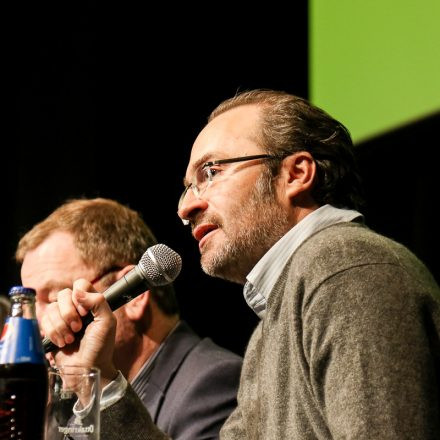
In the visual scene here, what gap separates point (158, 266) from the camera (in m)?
1.46

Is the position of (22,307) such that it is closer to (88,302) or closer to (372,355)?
(88,302)

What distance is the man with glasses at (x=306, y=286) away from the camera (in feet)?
3.44

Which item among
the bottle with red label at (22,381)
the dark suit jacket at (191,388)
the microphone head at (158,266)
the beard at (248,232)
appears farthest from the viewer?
the dark suit jacket at (191,388)

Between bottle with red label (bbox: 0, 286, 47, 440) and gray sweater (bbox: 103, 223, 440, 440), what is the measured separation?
436mm

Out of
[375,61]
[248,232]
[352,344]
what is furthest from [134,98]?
[352,344]

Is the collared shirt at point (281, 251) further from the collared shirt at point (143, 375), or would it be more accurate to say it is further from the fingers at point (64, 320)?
the collared shirt at point (143, 375)

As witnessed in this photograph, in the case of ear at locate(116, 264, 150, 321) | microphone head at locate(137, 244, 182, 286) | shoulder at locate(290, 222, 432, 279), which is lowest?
ear at locate(116, 264, 150, 321)

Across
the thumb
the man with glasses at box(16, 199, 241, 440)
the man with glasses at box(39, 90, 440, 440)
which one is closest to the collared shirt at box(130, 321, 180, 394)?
the man with glasses at box(16, 199, 241, 440)

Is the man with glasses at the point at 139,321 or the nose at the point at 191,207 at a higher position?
the nose at the point at 191,207

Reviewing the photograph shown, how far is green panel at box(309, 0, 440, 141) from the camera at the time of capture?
6.74ft

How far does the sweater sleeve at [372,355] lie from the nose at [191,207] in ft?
1.66

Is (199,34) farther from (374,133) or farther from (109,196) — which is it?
(374,133)

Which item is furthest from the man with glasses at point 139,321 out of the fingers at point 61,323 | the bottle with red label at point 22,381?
the bottle with red label at point 22,381

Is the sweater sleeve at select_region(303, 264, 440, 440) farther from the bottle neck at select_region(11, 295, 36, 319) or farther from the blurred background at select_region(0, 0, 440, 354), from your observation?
the blurred background at select_region(0, 0, 440, 354)
